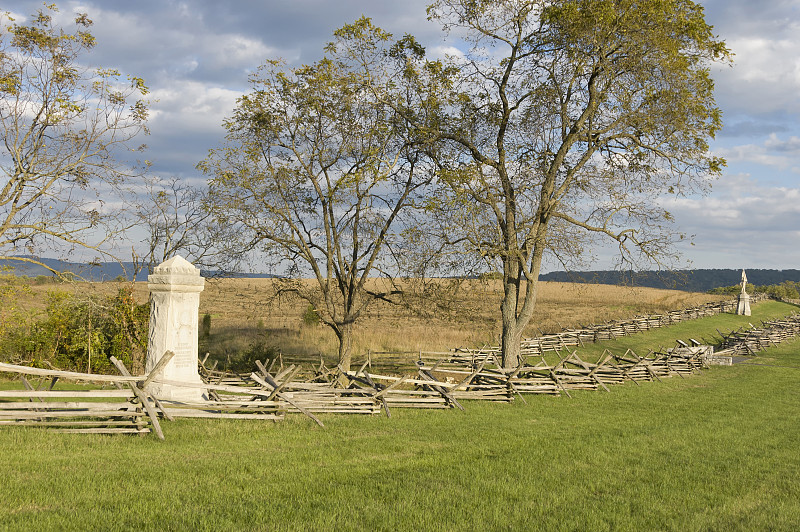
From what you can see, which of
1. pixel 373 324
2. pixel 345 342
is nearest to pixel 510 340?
pixel 345 342

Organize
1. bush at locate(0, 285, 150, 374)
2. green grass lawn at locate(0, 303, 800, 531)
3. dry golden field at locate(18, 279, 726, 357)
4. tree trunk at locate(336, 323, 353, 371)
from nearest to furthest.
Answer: green grass lawn at locate(0, 303, 800, 531) → bush at locate(0, 285, 150, 374) → tree trunk at locate(336, 323, 353, 371) → dry golden field at locate(18, 279, 726, 357)

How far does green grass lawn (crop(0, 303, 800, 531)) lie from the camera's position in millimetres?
5395

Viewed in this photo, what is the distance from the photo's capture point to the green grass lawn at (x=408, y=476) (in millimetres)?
5395

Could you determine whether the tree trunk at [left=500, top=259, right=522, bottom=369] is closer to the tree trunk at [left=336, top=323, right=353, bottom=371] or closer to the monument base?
the tree trunk at [left=336, top=323, right=353, bottom=371]

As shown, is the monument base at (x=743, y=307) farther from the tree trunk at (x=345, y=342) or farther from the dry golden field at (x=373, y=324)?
the tree trunk at (x=345, y=342)

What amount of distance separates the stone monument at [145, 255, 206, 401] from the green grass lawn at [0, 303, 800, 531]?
0.76 m

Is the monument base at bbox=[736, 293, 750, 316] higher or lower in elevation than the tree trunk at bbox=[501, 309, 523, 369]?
higher

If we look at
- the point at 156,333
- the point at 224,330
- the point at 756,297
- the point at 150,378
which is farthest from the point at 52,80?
the point at 756,297

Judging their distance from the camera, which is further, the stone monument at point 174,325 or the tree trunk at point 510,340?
the tree trunk at point 510,340

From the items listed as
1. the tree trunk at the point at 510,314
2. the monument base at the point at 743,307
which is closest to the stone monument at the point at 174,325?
the tree trunk at the point at 510,314

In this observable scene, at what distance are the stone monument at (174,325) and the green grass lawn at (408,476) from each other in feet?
2.49

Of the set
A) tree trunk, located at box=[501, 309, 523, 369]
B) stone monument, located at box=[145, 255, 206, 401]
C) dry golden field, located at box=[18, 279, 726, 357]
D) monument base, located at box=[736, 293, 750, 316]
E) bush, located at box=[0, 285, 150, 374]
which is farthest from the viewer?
monument base, located at box=[736, 293, 750, 316]

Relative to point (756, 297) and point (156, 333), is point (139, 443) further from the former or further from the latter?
point (756, 297)

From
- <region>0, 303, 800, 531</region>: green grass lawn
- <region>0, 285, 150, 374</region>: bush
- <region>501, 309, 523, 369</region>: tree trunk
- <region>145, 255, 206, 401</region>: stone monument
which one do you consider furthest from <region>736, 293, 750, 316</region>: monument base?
<region>145, 255, 206, 401</region>: stone monument
